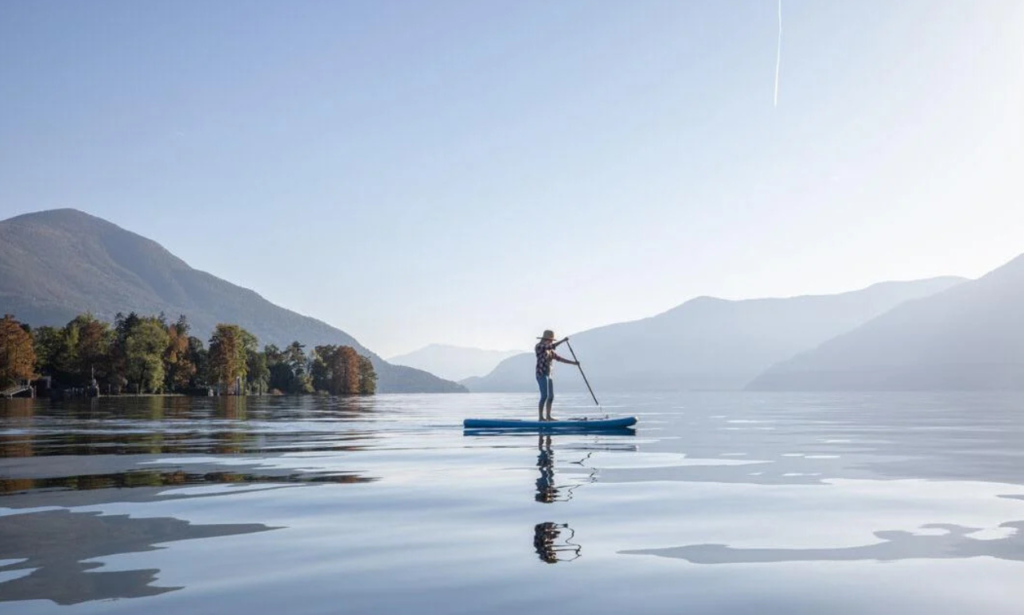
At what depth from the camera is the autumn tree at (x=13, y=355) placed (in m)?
132

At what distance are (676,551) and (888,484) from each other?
809cm

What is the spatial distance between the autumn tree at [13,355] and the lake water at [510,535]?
131526mm

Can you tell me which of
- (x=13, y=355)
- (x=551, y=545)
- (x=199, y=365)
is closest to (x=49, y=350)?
(x=199, y=365)

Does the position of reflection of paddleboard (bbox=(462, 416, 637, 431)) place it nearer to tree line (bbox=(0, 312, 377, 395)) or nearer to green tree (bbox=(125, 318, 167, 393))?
tree line (bbox=(0, 312, 377, 395))

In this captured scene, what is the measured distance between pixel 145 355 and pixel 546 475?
15013 cm

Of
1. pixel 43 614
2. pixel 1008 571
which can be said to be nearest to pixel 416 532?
pixel 43 614

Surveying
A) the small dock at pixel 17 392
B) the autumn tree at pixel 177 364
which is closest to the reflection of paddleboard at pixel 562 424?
the small dock at pixel 17 392

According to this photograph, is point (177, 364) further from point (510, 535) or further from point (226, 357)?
point (510, 535)

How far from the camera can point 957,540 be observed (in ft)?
32.4

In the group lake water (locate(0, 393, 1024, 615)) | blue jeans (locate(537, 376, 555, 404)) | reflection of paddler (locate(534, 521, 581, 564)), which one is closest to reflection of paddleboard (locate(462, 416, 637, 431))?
blue jeans (locate(537, 376, 555, 404))

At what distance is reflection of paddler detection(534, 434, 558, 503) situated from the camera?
13453 mm

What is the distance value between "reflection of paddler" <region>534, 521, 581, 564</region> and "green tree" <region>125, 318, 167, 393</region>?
155098 mm

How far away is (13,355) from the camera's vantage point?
5256 inches

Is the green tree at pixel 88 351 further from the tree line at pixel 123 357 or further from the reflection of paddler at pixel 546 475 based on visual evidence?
the reflection of paddler at pixel 546 475
